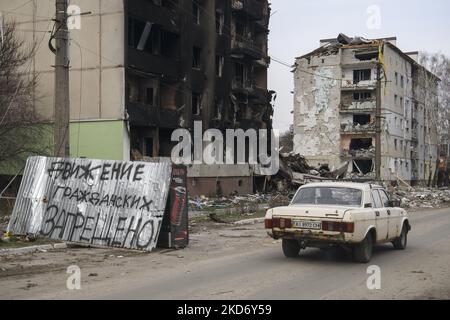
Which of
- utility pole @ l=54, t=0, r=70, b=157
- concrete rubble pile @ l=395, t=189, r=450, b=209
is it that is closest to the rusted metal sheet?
utility pole @ l=54, t=0, r=70, b=157

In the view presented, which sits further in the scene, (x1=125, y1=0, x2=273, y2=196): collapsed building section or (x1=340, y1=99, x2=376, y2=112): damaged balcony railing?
(x1=340, y1=99, x2=376, y2=112): damaged balcony railing

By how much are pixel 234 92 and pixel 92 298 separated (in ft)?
113

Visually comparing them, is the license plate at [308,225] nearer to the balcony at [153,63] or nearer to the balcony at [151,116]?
the balcony at [151,116]

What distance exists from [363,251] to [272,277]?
2431 millimetres

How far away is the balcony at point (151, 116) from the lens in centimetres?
2984

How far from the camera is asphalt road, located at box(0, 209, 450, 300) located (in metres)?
8.00

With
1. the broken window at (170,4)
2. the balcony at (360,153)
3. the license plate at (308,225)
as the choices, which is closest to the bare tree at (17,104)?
the broken window at (170,4)

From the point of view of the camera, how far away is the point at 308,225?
1059cm

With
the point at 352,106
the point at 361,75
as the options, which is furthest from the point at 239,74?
the point at 361,75

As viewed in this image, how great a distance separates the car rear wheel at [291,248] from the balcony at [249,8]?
107ft

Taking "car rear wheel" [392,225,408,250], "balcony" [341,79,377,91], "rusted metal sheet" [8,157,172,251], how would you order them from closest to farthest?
"rusted metal sheet" [8,157,172,251]
"car rear wheel" [392,225,408,250]
"balcony" [341,79,377,91]

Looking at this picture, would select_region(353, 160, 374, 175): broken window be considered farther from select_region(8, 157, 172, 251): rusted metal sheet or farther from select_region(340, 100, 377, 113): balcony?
select_region(8, 157, 172, 251): rusted metal sheet

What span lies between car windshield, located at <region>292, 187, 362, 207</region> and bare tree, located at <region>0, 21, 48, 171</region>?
17975 mm
